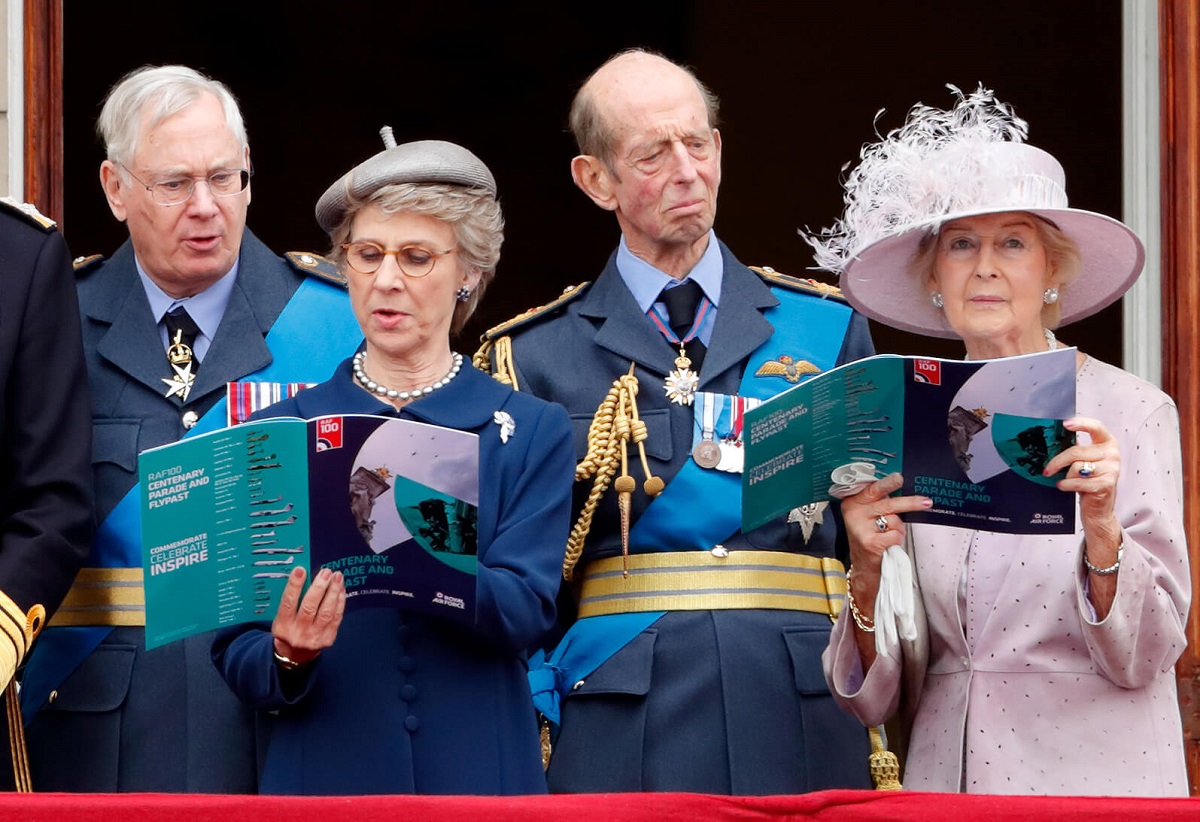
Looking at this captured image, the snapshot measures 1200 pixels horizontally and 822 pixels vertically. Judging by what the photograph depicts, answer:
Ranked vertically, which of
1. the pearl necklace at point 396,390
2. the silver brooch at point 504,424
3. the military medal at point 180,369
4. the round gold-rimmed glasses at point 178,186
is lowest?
the silver brooch at point 504,424

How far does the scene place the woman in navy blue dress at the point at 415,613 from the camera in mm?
3072

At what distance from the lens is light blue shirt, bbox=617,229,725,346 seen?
3.90 meters

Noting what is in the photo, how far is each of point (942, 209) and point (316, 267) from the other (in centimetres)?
121

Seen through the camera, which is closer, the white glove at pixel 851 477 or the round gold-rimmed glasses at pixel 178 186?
the white glove at pixel 851 477

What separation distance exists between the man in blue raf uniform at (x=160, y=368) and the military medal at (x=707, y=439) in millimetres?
671

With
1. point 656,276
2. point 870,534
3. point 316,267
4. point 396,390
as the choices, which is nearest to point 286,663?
point 396,390

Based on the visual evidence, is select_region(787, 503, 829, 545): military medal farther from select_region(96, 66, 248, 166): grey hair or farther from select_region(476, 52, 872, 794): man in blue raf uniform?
select_region(96, 66, 248, 166): grey hair

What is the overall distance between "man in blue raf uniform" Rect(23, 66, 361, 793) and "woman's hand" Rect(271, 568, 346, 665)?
58 cm

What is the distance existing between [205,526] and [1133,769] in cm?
145

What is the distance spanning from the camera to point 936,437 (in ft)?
9.93

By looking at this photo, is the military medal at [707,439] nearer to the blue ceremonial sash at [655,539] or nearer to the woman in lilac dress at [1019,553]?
the blue ceremonial sash at [655,539]

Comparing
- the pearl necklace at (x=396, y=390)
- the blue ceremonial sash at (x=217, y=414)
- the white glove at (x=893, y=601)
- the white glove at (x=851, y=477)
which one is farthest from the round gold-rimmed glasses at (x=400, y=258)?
the white glove at (x=893, y=601)

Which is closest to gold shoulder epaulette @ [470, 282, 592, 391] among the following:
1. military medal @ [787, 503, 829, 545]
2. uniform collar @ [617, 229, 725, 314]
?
uniform collar @ [617, 229, 725, 314]

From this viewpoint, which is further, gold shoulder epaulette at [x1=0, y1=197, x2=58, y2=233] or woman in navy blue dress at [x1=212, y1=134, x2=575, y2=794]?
gold shoulder epaulette at [x1=0, y1=197, x2=58, y2=233]
